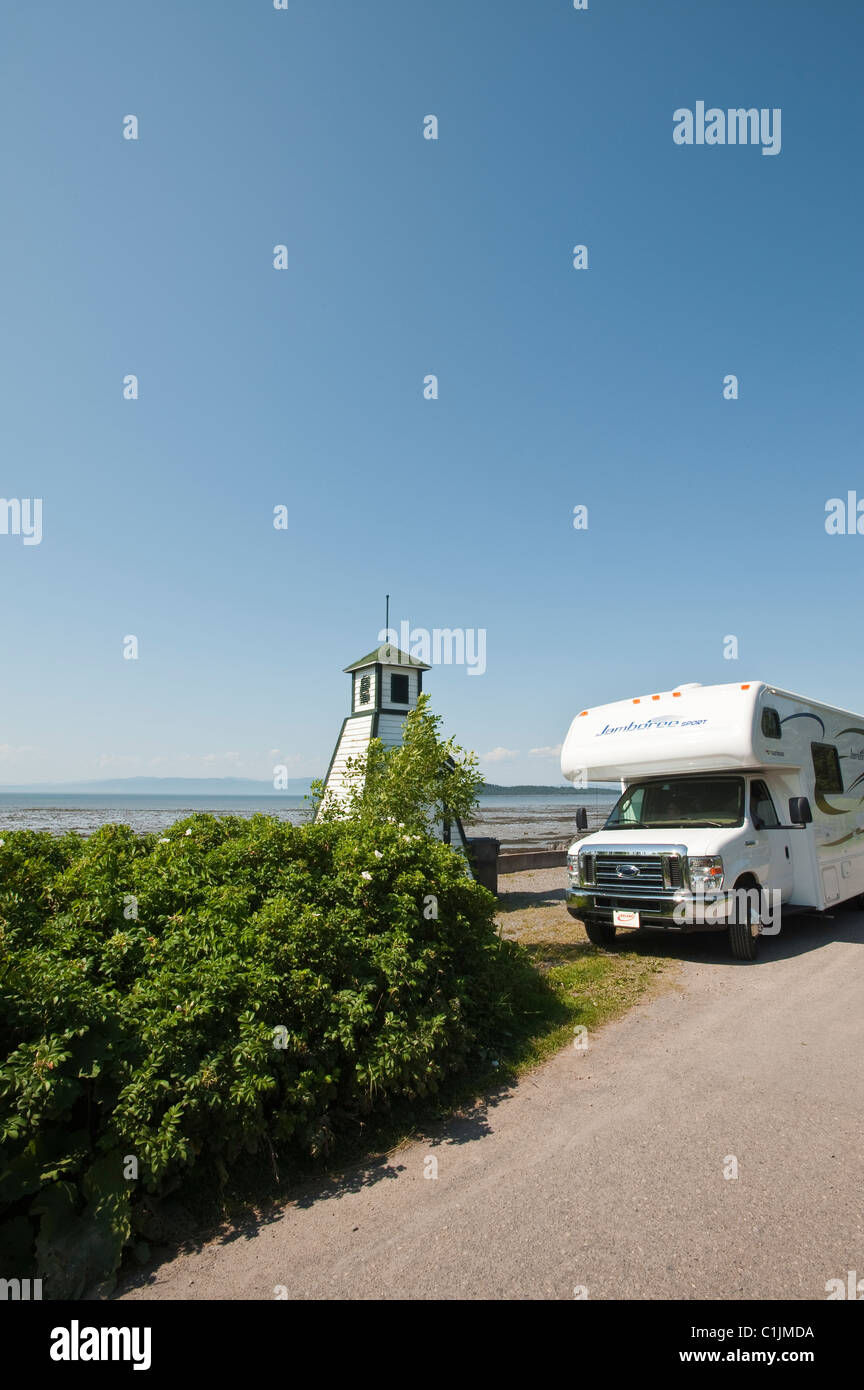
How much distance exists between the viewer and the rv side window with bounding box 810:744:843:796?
11.1 m

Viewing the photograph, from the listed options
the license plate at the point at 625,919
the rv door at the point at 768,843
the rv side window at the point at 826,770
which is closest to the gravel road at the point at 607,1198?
the license plate at the point at 625,919

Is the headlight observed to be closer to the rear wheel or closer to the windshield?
the windshield

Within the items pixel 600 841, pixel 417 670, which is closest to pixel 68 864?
pixel 600 841

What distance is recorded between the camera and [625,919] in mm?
9609

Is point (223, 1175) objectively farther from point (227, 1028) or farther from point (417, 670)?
point (417, 670)

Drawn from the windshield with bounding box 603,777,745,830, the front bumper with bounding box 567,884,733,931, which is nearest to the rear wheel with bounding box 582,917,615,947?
the front bumper with bounding box 567,884,733,931

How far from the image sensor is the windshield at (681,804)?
33.3 feet

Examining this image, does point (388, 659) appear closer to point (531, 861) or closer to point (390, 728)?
point (390, 728)

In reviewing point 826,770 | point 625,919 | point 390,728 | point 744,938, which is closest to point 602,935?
point 625,919

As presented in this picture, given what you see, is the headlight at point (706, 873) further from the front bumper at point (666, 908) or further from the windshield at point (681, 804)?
the windshield at point (681, 804)

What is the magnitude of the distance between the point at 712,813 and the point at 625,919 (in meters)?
2.10

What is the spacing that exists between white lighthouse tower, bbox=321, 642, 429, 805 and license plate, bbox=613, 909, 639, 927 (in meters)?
8.11

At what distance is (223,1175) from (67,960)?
5.17 ft
